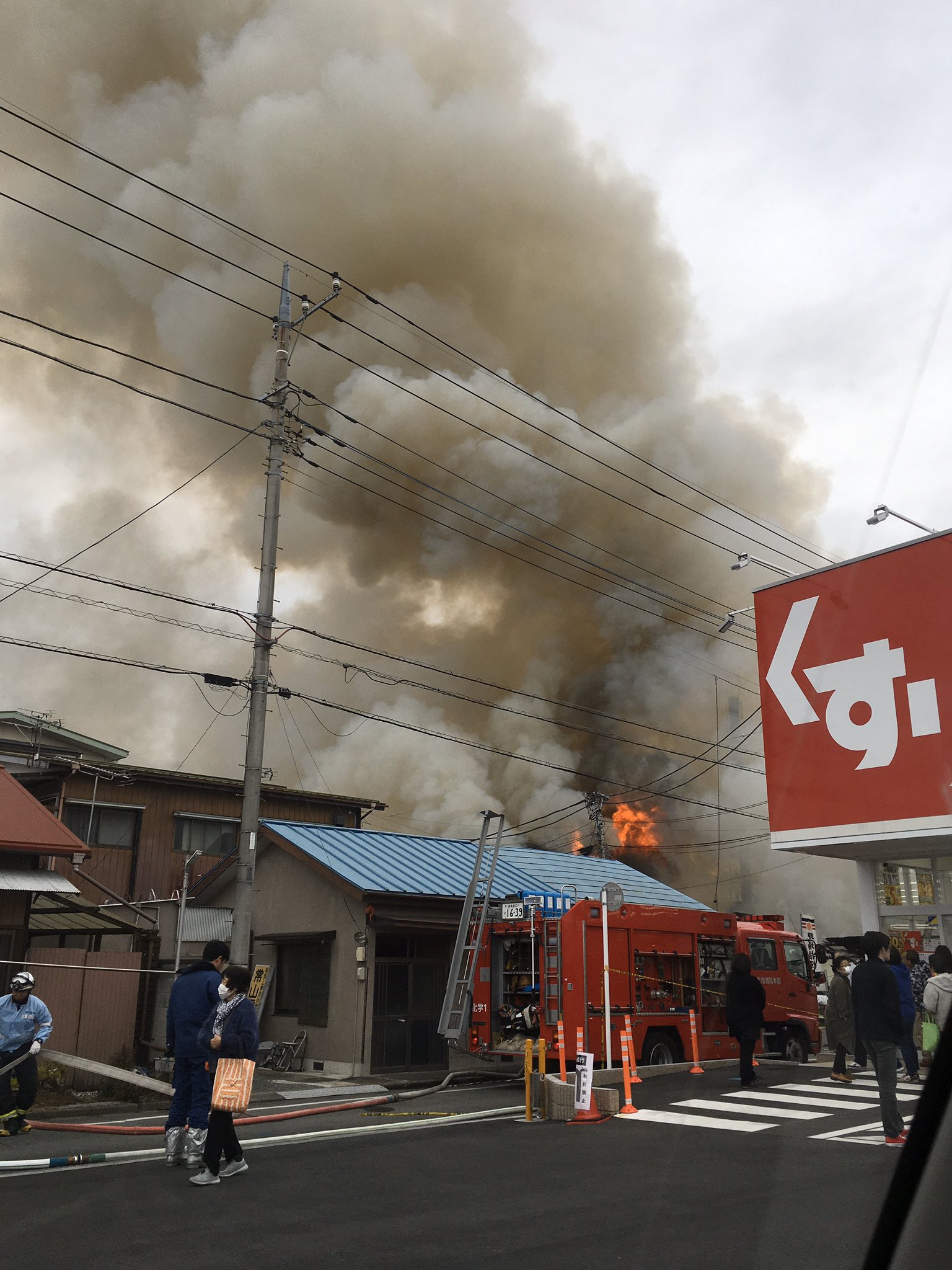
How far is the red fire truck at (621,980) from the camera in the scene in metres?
14.6

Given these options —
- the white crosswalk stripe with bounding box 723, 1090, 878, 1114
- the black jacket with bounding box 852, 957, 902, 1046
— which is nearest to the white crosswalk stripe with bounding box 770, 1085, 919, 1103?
the white crosswalk stripe with bounding box 723, 1090, 878, 1114

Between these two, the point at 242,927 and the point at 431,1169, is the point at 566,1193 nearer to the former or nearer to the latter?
the point at 431,1169

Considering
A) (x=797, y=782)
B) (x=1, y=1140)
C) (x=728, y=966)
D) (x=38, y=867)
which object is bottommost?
(x=1, y=1140)

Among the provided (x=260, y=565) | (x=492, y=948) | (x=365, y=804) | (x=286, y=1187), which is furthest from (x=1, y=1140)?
(x=365, y=804)

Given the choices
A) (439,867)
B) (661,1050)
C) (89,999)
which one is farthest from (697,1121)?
(439,867)

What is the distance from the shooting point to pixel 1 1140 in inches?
412

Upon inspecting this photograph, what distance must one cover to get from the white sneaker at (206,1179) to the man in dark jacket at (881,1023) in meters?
5.21

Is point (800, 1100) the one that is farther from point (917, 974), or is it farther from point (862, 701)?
point (862, 701)

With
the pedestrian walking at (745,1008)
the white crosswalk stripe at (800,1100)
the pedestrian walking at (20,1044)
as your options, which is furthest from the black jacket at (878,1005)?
the pedestrian walking at (20,1044)

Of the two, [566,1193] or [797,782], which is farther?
[797,782]

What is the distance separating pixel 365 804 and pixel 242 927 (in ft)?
59.2

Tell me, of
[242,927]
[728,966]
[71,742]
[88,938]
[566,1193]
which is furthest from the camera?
[71,742]

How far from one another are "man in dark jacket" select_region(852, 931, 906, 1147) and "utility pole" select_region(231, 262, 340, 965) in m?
8.98

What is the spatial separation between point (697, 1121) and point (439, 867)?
1126 centimetres
